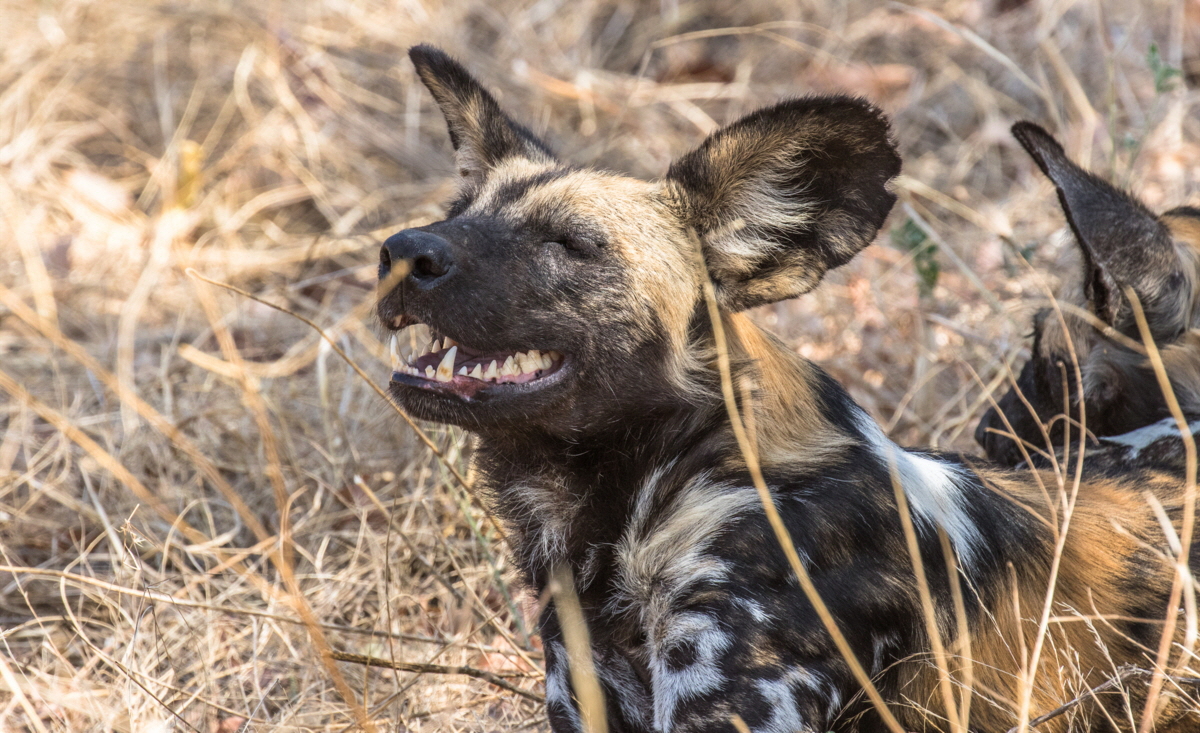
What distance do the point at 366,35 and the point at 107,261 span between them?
2.15 meters

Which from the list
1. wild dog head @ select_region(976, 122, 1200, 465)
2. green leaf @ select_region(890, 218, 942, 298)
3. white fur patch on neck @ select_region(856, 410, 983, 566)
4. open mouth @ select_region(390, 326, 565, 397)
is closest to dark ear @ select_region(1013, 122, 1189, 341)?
wild dog head @ select_region(976, 122, 1200, 465)

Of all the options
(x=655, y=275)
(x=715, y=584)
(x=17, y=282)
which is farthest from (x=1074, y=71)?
(x=17, y=282)

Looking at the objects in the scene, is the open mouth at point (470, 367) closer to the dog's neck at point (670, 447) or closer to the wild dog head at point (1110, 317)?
the dog's neck at point (670, 447)

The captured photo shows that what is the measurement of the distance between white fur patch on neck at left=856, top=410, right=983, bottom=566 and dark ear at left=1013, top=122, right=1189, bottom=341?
0.74 meters

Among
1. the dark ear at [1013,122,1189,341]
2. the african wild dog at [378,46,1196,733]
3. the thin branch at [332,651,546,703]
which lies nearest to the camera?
the african wild dog at [378,46,1196,733]

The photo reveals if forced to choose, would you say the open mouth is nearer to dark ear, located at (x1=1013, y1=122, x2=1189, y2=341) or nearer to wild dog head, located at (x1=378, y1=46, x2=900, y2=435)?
wild dog head, located at (x1=378, y1=46, x2=900, y2=435)

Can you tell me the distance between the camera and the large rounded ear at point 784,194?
243cm

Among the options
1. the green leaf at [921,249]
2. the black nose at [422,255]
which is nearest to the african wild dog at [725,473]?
the black nose at [422,255]

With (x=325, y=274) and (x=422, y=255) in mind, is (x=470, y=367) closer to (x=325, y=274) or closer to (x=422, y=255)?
(x=422, y=255)

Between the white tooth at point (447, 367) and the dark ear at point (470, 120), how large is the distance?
0.73 meters

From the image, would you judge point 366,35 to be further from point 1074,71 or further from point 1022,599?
point 1022,599

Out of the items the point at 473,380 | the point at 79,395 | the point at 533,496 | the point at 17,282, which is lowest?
the point at 17,282

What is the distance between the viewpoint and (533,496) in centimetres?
263

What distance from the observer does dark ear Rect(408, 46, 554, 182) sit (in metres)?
3.00
